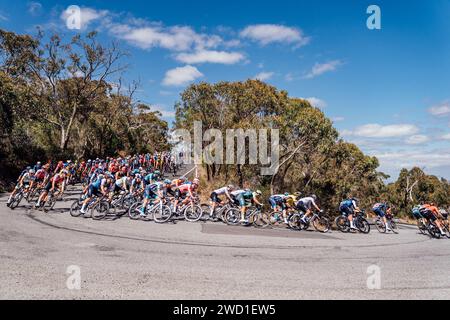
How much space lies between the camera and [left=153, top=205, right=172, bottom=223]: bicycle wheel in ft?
43.0

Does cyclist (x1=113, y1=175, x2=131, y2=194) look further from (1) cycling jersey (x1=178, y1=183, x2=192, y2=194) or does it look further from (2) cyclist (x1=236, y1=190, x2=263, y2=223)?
(2) cyclist (x1=236, y1=190, x2=263, y2=223)

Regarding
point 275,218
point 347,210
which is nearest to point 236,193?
point 275,218

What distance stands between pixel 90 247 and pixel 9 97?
1939 centimetres

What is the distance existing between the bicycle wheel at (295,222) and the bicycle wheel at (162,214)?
5.49 meters

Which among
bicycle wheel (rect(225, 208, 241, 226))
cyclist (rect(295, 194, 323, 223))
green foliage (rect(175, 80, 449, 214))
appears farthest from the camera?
green foliage (rect(175, 80, 449, 214))

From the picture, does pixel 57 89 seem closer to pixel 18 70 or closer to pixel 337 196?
pixel 18 70

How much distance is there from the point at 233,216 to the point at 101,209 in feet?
18.6

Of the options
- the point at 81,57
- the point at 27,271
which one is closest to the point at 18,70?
the point at 81,57

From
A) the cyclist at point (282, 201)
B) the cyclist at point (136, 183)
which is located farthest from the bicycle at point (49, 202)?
the cyclist at point (282, 201)

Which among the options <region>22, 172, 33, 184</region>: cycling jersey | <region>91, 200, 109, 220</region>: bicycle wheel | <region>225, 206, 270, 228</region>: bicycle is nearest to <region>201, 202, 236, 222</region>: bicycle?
<region>225, 206, 270, 228</region>: bicycle

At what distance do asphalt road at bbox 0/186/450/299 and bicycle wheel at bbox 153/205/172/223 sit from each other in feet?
1.72

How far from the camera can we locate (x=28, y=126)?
27.7 meters

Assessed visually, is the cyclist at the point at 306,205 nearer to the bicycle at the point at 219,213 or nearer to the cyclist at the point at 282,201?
the cyclist at the point at 282,201

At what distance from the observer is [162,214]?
13.3m
